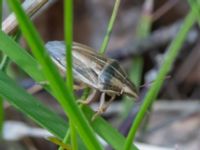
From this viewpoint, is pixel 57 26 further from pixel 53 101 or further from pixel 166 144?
pixel 166 144

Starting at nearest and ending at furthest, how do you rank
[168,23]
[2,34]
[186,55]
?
1. [2,34]
2. [186,55]
3. [168,23]

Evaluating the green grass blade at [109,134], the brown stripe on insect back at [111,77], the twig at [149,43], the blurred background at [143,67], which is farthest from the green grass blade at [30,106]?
the twig at [149,43]

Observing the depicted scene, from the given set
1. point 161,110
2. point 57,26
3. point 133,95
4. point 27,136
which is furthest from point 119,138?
point 57,26

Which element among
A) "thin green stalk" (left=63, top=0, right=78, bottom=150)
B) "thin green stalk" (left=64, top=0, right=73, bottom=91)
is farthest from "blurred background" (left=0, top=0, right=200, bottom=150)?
"thin green stalk" (left=64, top=0, right=73, bottom=91)

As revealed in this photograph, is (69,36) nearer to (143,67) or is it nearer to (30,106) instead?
(30,106)

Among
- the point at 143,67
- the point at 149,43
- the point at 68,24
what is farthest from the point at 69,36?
the point at 143,67

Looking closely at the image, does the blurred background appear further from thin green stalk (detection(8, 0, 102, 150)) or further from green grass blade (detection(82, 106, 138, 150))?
thin green stalk (detection(8, 0, 102, 150))

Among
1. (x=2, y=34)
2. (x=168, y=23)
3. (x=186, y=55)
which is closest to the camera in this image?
(x=2, y=34)

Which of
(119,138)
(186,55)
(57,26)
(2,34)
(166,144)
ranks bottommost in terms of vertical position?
(166,144)
